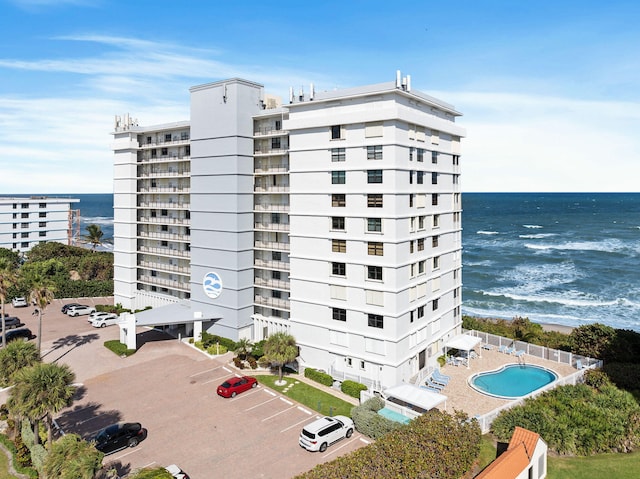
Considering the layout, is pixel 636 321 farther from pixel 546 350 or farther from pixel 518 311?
pixel 546 350

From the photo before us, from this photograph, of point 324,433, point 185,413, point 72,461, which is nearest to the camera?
point 72,461

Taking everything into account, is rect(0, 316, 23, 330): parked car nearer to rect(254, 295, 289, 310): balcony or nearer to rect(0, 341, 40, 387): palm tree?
rect(0, 341, 40, 387): palm tree

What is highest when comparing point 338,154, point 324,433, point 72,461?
point 338,154

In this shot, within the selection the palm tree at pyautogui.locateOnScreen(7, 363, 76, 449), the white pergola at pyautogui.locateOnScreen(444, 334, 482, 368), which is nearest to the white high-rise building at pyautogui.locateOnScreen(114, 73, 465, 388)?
the white pergola at pyautogui.locateOnScreen(444, 334, 482, 368)

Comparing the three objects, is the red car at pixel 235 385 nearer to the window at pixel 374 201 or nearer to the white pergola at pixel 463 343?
the window at pixel 374 201

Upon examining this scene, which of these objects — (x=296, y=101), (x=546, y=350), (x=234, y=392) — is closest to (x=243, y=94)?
(x=296, y=101)

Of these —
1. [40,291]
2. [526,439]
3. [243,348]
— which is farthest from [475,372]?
[40,291]

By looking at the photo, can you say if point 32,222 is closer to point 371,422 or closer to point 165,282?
point 165,282

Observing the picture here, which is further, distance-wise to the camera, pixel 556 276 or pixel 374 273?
pixel 556 276
